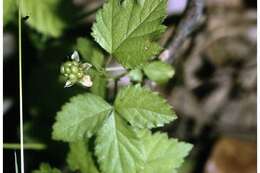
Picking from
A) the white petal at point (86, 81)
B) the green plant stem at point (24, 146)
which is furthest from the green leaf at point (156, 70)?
the green plant stem at point (24, 146)

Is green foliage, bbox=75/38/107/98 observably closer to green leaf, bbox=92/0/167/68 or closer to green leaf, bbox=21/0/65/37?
green leaf, bbox=92/0/167/68

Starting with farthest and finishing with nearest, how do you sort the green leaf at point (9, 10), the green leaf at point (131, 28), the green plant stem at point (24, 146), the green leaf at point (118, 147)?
1. the green leaf at point (9, 10)
2. the green plant stem at point (24, 146)
3. the green leaf at point (118, 147)
4. the green leaf at point (131, 28)

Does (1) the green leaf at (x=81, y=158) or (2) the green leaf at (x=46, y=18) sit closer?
(1) the green leaf at (x=81, y=158)

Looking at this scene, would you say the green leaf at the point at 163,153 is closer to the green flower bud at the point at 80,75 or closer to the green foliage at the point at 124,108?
the green foliage at the point at 124,108

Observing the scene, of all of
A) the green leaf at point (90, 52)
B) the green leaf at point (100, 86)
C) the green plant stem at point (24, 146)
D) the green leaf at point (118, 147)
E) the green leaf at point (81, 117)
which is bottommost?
the green plant stem at point (24, 146)

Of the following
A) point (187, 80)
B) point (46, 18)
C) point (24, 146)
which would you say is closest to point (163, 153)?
point (24, 146)

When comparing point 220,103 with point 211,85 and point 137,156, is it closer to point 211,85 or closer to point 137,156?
point 211,85

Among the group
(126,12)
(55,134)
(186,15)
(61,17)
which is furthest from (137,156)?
(61,17)

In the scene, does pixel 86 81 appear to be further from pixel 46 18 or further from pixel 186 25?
pixel 46 18
